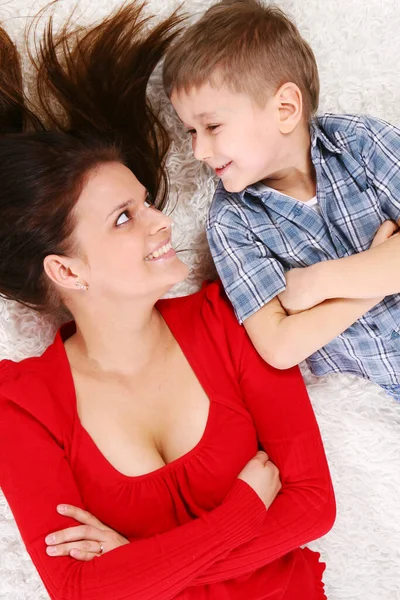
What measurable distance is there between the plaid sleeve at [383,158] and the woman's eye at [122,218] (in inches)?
24.0

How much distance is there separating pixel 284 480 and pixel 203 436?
23 cm

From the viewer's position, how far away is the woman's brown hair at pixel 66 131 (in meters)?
1.61

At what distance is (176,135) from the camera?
6.37 ft

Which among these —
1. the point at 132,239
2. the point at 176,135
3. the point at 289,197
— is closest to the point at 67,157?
the point at 132,239

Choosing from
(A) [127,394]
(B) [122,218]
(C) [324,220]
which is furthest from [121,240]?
(C) [324,220]

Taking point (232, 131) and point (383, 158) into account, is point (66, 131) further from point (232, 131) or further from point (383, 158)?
point (383, 158)

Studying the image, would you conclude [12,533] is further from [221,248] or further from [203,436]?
[221,248]

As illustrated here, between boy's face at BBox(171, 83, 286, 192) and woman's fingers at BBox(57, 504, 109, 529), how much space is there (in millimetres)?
829

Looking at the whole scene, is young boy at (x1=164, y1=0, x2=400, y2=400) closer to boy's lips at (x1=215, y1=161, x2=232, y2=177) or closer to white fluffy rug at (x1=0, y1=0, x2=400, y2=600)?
boy's lips at (x1=215, y1=161, x2=232, y2=177)

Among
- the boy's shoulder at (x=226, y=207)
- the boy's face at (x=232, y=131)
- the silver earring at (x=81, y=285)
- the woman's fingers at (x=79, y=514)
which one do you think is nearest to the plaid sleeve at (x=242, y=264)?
the boy's shoulder at (x=226, y=207)

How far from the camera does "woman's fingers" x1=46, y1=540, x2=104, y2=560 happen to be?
63.0 inches

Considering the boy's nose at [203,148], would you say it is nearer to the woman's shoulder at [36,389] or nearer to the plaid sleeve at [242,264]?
the plaid sleeve at [242,264]

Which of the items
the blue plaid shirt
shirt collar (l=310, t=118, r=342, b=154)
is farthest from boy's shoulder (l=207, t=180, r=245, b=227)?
shirt collar (l=310, t=118, r=342, b=154)

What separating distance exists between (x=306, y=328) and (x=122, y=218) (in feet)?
1.63
